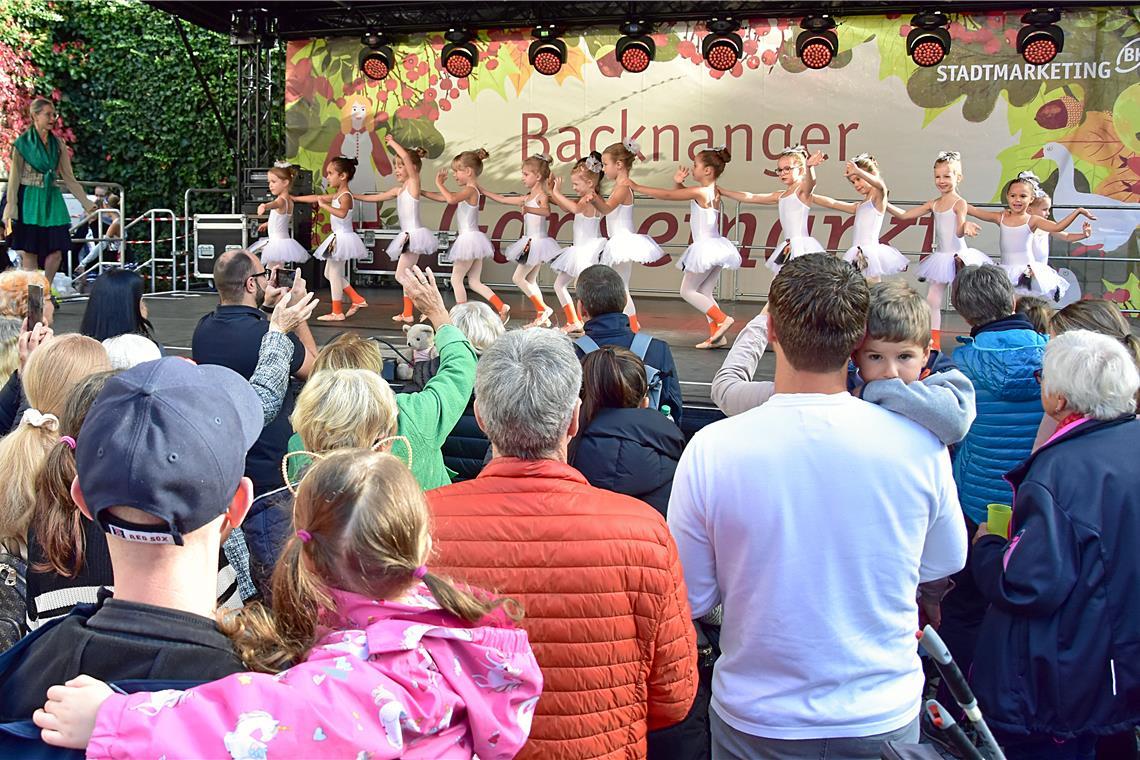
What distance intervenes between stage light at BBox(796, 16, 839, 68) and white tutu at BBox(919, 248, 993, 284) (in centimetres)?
304

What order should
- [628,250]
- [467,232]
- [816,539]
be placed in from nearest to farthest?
[816,539] < [628,250] < [467,232]

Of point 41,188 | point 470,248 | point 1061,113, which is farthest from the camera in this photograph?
point 1061,113

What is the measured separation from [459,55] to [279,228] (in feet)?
9.38

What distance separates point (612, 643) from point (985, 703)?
3.85ft

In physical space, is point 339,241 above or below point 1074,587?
above

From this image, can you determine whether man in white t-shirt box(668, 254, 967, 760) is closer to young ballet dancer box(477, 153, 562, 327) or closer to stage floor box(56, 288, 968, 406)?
stage floor box(56, 288, 968, 406)

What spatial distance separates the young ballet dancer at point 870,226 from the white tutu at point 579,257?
189cm

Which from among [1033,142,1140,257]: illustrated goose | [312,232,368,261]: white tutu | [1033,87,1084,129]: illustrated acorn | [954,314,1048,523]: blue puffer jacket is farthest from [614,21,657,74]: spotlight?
[954,314,1048,523]: blue puffer jacket

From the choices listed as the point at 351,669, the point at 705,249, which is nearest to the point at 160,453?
the point at 351,669

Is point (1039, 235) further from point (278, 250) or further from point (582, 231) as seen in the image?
point (278, 250)

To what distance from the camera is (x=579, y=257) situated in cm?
915

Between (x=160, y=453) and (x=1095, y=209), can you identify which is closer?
(x=160, y=453)

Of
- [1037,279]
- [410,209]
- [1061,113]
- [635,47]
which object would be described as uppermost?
[635,47]

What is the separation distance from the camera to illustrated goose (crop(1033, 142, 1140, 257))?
1143cm
